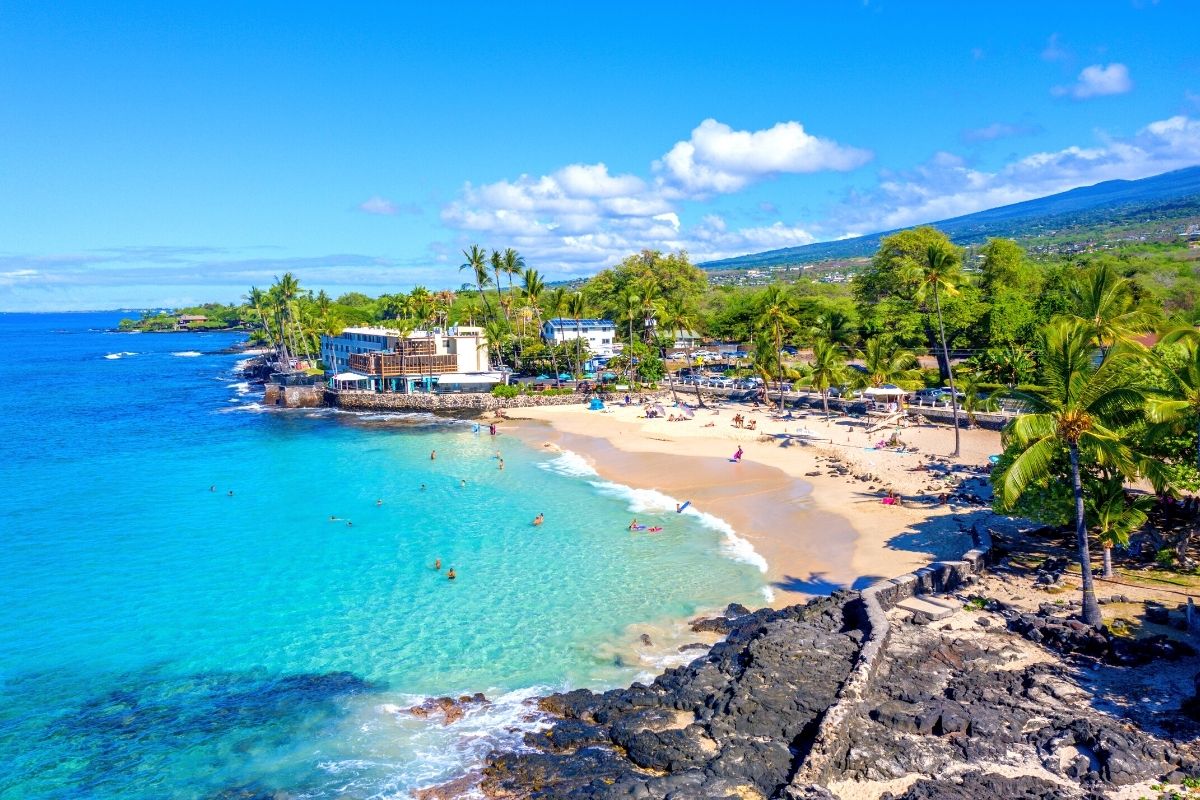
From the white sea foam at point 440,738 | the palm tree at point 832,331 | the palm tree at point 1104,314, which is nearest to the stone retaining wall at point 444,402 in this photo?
the palm tree at point 832,331

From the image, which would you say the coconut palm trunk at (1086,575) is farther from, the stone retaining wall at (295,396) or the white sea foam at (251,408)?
the stone retaining wall at (295,396)

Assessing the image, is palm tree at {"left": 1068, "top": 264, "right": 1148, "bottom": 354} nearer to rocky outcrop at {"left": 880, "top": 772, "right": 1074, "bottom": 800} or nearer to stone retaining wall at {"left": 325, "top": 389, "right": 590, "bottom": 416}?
rocky outcrop at {"left": 880, "top": 772, "right": 1074, "bottom": 800}

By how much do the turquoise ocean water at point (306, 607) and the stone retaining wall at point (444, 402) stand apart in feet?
57.9

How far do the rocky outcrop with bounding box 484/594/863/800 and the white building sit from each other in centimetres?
6997

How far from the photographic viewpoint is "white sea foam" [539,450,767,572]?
28.1 metres

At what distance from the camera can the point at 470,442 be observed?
52.8 meters

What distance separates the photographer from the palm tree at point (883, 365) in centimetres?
5212

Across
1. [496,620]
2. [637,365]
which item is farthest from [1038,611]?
[637,365]

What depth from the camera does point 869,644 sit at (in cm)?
1739

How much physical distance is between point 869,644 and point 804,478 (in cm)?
2112

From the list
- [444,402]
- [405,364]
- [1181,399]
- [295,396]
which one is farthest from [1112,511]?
Result: [295,396]

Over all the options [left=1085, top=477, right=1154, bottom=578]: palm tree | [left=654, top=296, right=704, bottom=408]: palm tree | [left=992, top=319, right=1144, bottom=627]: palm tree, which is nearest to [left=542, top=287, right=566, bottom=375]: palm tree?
[left=654, top=296, right=704, bottom=408]: palm tree

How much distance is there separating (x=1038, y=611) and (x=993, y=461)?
17.9 meters

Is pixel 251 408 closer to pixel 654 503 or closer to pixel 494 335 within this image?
pixel 494 335
